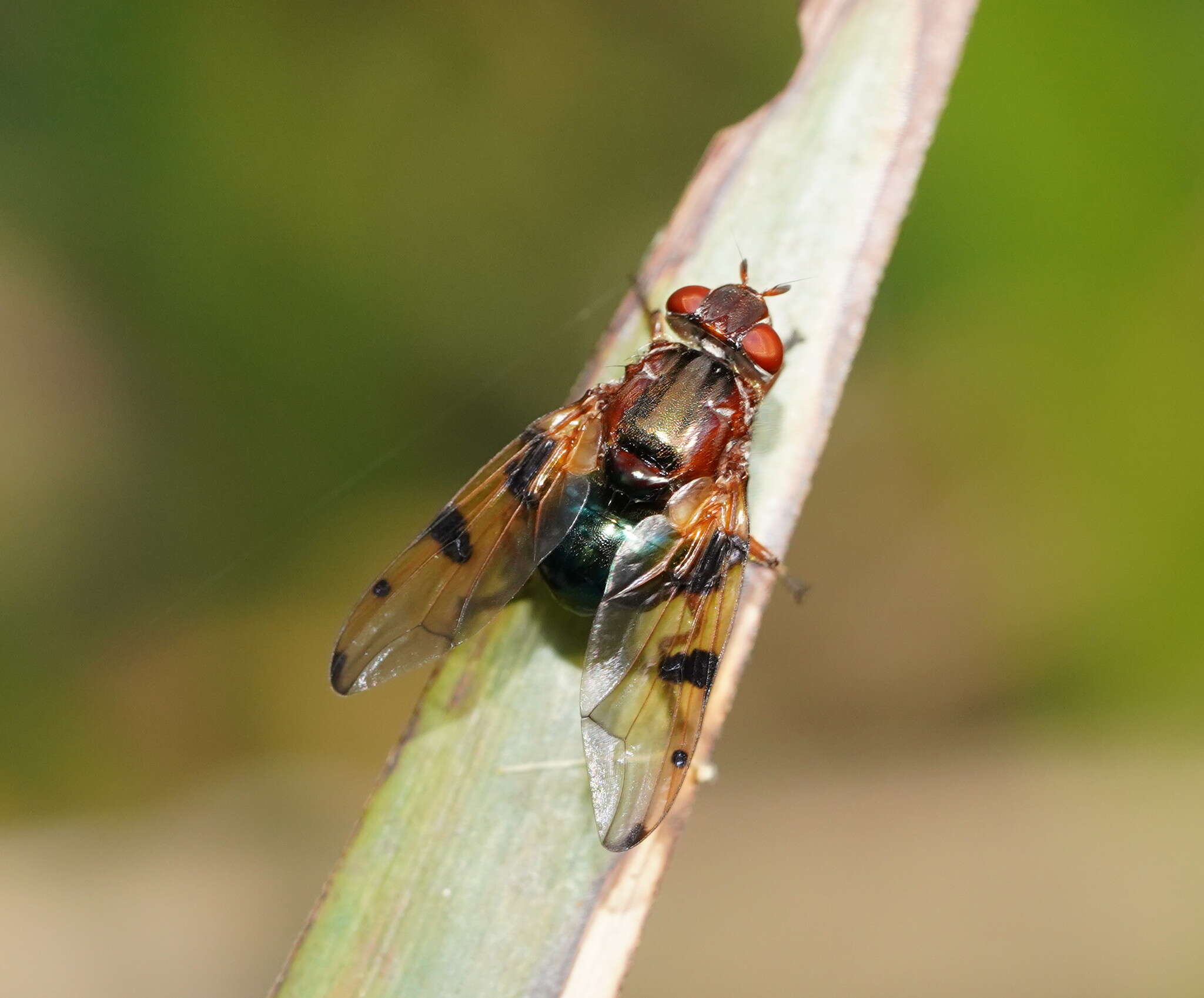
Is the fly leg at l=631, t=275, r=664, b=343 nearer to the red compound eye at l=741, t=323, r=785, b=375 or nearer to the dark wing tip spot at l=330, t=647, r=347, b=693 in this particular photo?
the red compound eye at l=741, t=323, r=785, b=375

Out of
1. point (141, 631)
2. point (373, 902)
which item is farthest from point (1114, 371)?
point (141, 631)

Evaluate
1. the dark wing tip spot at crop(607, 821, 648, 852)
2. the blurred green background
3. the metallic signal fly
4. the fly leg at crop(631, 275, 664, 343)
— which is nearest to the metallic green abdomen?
the metallic signal fly

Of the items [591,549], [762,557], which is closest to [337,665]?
[591,549]

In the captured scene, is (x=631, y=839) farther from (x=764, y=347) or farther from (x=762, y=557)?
(x=764, y=347)

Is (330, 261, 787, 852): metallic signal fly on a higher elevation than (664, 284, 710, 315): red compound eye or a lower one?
lower

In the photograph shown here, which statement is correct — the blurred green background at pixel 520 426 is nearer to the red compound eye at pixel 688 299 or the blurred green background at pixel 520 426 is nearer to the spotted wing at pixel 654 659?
the red compound eye at pixel 688 299

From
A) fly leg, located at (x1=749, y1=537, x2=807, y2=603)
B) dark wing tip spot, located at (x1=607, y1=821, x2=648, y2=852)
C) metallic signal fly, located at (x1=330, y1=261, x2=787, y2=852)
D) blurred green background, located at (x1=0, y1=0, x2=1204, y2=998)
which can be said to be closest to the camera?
dark wing tip spot, located at (x1=607, y1=821, x2=648, y2=852)

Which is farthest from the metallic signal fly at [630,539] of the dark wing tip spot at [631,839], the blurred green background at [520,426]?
the blurred green background at [520,426]
